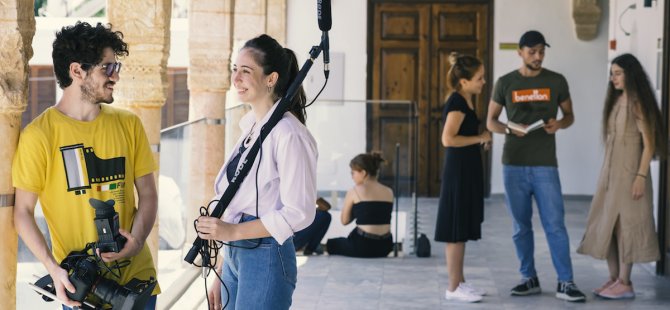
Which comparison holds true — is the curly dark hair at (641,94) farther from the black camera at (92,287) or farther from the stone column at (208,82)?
the black camera at (92,287)

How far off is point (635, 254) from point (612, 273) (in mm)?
244

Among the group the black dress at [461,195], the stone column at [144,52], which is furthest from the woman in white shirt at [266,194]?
the black dress at [461,195]

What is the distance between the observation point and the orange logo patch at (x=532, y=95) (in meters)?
7.42

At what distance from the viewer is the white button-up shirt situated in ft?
11.7

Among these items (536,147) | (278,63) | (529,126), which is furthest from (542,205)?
(278,63)

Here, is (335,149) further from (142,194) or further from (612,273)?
(142,194)

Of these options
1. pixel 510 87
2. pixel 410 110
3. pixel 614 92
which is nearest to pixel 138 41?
pixel 510 87

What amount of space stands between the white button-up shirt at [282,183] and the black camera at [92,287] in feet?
1.26

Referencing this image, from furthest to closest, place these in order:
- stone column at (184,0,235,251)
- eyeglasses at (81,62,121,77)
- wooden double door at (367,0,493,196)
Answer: wooden double door at (367,0,493,196) < stone column at (184,0,235,251) < eyeglasses at (81,62,121,77)

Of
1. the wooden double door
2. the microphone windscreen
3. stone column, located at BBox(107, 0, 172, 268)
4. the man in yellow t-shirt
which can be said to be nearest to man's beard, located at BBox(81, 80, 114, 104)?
the man in yellow t-shirt

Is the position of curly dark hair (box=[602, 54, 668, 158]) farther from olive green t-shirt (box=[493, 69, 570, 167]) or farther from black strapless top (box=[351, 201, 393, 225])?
black strapless top (box=[351, 201, 393, 225])

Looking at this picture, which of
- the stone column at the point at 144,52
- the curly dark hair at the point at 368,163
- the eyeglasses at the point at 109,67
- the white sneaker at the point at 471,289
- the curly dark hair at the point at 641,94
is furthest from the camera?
the curly dark hair at the point at 368,163

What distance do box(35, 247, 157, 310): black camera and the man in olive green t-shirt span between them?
3.97 meters

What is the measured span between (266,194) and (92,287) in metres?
0.60
